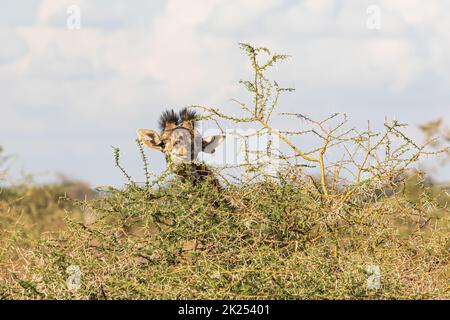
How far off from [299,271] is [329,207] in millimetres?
1062

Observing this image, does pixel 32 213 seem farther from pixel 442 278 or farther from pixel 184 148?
pixel 442 278

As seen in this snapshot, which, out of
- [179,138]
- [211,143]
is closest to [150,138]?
[179,138]

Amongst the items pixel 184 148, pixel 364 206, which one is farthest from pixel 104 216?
pixel 184 148

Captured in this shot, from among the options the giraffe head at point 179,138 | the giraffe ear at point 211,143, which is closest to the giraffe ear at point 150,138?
the giraffe head at point 179,138

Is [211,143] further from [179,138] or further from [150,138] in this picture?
[150,138]

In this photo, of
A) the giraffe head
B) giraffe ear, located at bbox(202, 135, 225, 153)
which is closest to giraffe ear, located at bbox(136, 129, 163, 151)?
the giraffe head

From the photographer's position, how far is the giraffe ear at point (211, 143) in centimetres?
1079

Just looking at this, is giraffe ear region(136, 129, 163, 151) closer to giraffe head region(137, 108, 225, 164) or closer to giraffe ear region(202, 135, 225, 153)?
giraffe head region(137, 108, 225, 164)

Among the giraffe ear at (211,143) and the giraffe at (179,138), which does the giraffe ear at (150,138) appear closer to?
the giraffe at (179,138)

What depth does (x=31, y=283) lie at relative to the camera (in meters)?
6.61

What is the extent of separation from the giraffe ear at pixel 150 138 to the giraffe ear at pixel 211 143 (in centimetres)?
76

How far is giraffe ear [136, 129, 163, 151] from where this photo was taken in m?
11.5

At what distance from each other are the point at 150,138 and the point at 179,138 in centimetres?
45
